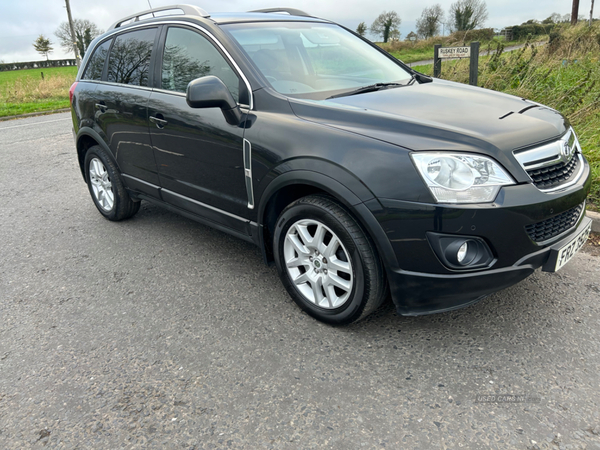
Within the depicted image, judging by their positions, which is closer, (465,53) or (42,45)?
(465,53)

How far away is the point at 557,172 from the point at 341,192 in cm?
116

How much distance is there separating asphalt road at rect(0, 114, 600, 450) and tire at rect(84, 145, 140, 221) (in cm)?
85

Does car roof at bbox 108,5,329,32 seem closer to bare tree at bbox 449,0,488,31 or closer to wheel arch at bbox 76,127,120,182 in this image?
wheel arch at bbox 76,127,120,182

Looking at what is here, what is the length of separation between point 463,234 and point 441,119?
660 millimetres

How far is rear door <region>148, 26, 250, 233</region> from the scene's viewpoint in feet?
10.0

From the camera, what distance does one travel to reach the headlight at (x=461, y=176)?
217 centimetres

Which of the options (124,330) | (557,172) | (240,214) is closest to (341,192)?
(240,214)

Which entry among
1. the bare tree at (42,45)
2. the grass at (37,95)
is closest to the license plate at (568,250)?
the grass at (37,95)

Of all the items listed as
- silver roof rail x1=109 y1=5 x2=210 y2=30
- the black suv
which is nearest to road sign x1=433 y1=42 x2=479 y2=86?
the black suv

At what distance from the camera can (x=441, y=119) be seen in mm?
2467

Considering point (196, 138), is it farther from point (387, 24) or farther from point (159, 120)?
point (387, 24)

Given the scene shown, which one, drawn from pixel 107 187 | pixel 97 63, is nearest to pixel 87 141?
pixel 107 187

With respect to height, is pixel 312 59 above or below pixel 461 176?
above

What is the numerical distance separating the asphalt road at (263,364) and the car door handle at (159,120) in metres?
1.08
